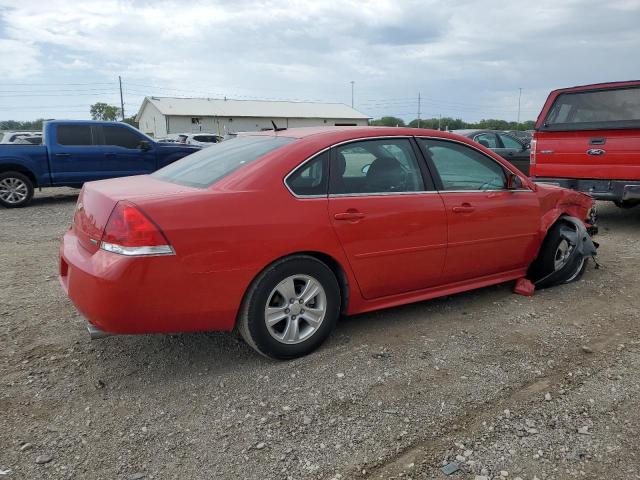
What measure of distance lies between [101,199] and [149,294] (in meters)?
0.73

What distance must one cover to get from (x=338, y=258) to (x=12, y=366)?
225cm

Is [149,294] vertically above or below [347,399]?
above

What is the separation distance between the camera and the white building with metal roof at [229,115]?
56281 mm

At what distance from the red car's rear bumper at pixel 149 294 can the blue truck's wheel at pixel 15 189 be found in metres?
8.56

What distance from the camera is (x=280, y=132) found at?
4117 millimetres

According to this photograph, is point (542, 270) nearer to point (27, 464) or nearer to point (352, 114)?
point (27, 464)

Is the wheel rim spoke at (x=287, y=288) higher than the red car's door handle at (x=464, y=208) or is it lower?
lower

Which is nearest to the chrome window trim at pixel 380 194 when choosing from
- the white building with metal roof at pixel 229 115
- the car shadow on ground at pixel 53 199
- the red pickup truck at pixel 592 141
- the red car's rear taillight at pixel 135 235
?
the red car's rear taillight at pixel 135 235

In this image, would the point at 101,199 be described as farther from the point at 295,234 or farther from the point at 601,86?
the point at 601,86

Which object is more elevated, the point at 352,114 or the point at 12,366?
the point at 352,114

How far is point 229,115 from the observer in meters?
57.4

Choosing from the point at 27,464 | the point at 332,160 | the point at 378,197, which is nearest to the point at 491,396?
the point at 378,197

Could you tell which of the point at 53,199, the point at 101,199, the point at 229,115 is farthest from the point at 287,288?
the point at 229,115

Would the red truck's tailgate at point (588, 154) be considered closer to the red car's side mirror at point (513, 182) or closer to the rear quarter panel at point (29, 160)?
the red car's side mirror at point (513, 182)
